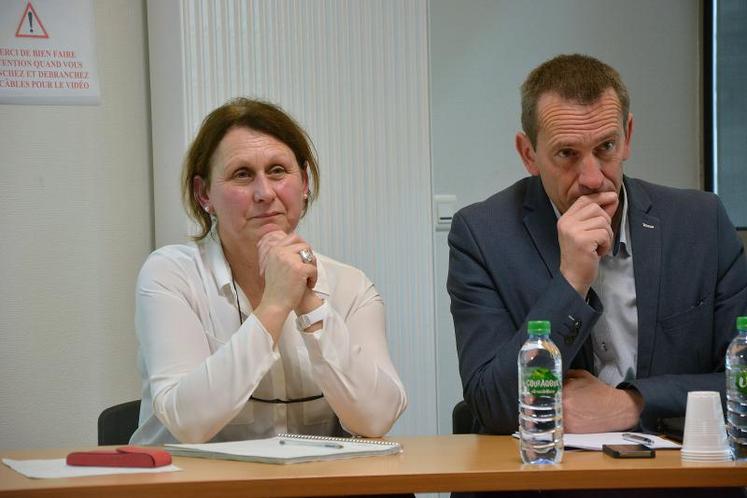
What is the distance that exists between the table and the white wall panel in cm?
148

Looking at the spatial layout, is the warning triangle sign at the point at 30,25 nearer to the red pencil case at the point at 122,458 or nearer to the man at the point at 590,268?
the man at the point at 590,268

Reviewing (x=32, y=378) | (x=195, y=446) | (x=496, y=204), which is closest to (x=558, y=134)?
(x=496, y=204)

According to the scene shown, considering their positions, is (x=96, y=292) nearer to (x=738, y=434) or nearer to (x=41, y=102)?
(x=41, y=102)

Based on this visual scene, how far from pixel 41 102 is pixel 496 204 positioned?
1.34 meters

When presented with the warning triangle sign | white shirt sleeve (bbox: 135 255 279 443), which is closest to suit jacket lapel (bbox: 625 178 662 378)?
white shirt sleeve (bbox: 135 255 279 443)

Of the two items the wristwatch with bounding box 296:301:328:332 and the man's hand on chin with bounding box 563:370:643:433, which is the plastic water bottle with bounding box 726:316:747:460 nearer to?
the man's hand on chin with bounding box 563:370:643:433

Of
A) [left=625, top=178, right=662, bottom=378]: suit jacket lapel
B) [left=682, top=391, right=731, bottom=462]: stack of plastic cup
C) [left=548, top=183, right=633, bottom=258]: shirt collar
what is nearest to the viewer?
[left=682, top=391, right=731, bottom=462]: stack of plastic cup

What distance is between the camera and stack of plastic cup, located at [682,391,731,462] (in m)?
1.75

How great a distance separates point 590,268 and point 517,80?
1992 mm

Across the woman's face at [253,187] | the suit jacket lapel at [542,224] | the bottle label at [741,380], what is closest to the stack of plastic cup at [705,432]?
the bottle label at [741,380]

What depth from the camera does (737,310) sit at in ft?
7.64

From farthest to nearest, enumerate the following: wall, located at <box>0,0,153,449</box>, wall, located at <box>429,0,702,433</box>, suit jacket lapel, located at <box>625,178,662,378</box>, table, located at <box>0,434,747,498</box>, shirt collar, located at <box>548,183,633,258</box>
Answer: wall, located at <box>429,0,702,433</box> → wall, located at <box>0,0,153,449</box> → shirt collar, located at <box>548,183,633,258</box> → suit jacket lapel, located at <box>625,178,662,378</box> → table, located at <box>0,434,747,498</box>

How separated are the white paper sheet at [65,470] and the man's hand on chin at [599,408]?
830 mm

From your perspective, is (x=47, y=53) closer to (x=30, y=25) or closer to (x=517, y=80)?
(x=30, y=25)
